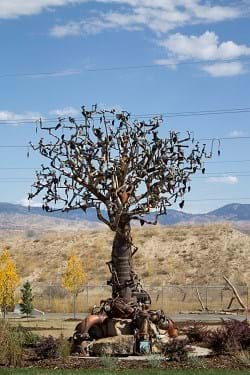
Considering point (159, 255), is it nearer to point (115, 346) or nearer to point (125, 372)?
point (115, 346)

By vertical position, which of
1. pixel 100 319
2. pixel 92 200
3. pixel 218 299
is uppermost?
pixel 92 200

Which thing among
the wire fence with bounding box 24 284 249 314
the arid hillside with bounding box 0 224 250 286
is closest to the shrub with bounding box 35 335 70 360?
the wire fence with bounding box 24 284 249 314

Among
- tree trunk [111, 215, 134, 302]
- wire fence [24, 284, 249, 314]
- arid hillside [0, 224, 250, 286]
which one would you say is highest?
tree trunk [111, 215, 134, 302]

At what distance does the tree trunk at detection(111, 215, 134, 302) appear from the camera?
938 inches

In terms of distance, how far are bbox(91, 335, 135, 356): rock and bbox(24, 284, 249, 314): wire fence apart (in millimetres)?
30149

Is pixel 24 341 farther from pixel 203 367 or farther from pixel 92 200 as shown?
pixel 203 367

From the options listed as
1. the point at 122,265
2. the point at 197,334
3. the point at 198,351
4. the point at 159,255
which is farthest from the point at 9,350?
the point at 159,255

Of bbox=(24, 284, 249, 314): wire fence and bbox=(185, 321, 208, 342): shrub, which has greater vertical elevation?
bbox=(185, 321, 208, 342): shrub

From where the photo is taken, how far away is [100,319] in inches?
890

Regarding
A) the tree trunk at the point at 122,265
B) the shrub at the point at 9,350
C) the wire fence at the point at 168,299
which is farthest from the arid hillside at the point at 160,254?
the shrub at the point at 9,350

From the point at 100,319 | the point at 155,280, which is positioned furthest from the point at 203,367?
the point at 155,280

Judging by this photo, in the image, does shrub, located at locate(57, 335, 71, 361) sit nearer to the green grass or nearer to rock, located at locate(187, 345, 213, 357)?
the green grass

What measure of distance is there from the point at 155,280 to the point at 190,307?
76.7 ft

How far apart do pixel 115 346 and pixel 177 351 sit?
7.93 feet
